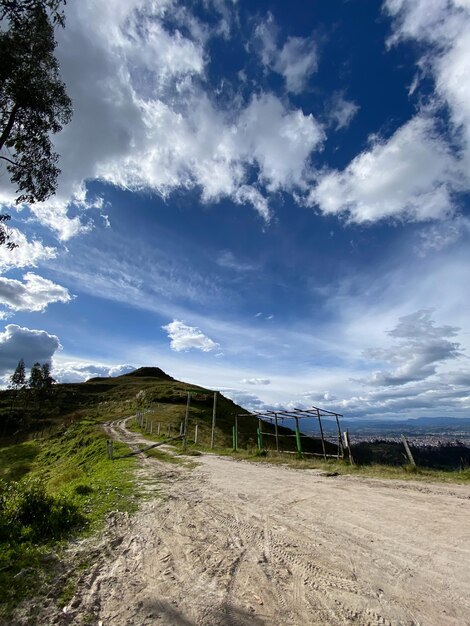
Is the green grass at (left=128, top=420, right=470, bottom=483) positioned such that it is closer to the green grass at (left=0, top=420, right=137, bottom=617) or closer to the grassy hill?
the green grass at (left=0, top=420, right=137, bottom=617)

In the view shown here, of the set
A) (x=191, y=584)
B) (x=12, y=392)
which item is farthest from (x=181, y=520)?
(x=12, y=392)

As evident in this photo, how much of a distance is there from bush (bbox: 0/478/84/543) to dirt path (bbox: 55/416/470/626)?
1.58m

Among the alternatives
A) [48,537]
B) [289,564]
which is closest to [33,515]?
[48,537]

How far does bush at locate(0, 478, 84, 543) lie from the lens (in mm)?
7770

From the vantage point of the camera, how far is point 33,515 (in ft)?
28.0

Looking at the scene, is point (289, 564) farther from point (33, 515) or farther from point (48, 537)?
point (33, 515)

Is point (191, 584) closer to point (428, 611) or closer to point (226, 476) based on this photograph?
point (428, 611)

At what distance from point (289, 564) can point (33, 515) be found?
679 cm

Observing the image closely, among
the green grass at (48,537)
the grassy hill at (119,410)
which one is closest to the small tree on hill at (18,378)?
the grassy hill at (119,410)

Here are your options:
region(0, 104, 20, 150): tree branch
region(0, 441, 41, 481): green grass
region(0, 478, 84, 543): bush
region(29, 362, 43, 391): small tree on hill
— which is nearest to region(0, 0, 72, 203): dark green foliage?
region(0, 104, 20, 150): tree branch

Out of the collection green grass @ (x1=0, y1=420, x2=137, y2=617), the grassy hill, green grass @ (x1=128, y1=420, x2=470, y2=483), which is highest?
the grassy hill

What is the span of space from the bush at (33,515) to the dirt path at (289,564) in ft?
5.17

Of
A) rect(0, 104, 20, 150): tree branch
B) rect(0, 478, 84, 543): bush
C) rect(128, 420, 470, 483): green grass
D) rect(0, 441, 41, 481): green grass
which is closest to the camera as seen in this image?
rect(0, 478, 84, 543): bush

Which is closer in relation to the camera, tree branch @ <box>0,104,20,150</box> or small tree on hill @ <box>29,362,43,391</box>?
tree branch @ <box>0,104,20,150</box>
